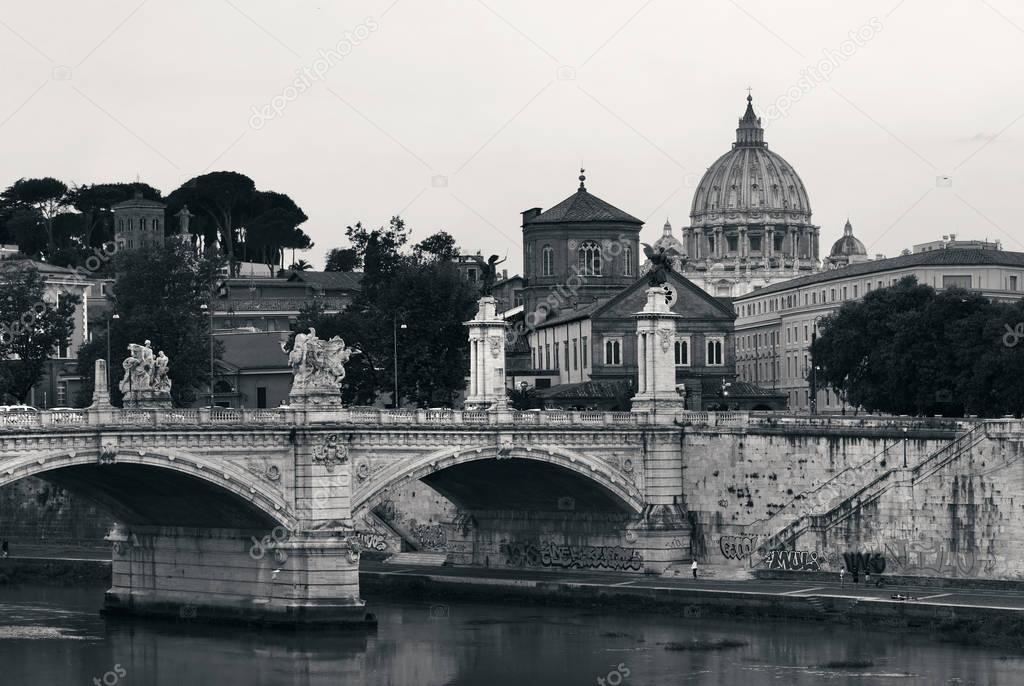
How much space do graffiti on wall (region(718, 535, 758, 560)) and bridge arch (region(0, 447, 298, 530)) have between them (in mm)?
16864

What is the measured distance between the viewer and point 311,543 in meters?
69.0

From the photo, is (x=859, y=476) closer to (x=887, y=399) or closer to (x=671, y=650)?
(x=671, y=650)

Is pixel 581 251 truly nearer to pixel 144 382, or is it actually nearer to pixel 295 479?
pixel 144 382

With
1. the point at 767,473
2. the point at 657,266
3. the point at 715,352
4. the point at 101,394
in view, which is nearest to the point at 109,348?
the point at 657,266

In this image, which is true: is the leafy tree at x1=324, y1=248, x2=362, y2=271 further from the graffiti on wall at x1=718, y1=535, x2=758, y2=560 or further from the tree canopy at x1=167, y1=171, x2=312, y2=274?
the graffiti on wall at x1=718, y1=535, x2=758, y2=560

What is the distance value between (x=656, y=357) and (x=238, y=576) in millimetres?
17488

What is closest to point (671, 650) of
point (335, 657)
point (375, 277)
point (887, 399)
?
point (335, 657)

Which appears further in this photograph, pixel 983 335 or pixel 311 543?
pixel 983 335

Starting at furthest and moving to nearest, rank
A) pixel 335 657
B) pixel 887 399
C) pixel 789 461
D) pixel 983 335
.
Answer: pixel 887 399
pixel 983 335
pixel 789 461
pixel 335 657

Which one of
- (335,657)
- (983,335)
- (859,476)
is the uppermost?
(983,335)

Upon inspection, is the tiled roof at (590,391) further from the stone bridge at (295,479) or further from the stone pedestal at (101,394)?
the stone pedestal at (101,394)

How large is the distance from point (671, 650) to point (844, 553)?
10146 mm

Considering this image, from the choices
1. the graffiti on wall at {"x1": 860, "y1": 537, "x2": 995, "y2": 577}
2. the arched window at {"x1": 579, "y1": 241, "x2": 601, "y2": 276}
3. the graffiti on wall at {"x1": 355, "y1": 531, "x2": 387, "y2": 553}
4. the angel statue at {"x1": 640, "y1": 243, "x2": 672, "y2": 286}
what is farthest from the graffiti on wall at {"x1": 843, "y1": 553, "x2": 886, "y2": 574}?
the arched window at {"x1": 579, "y1": 241, "x2": 601, "y2": 276}

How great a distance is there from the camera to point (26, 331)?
105 m
